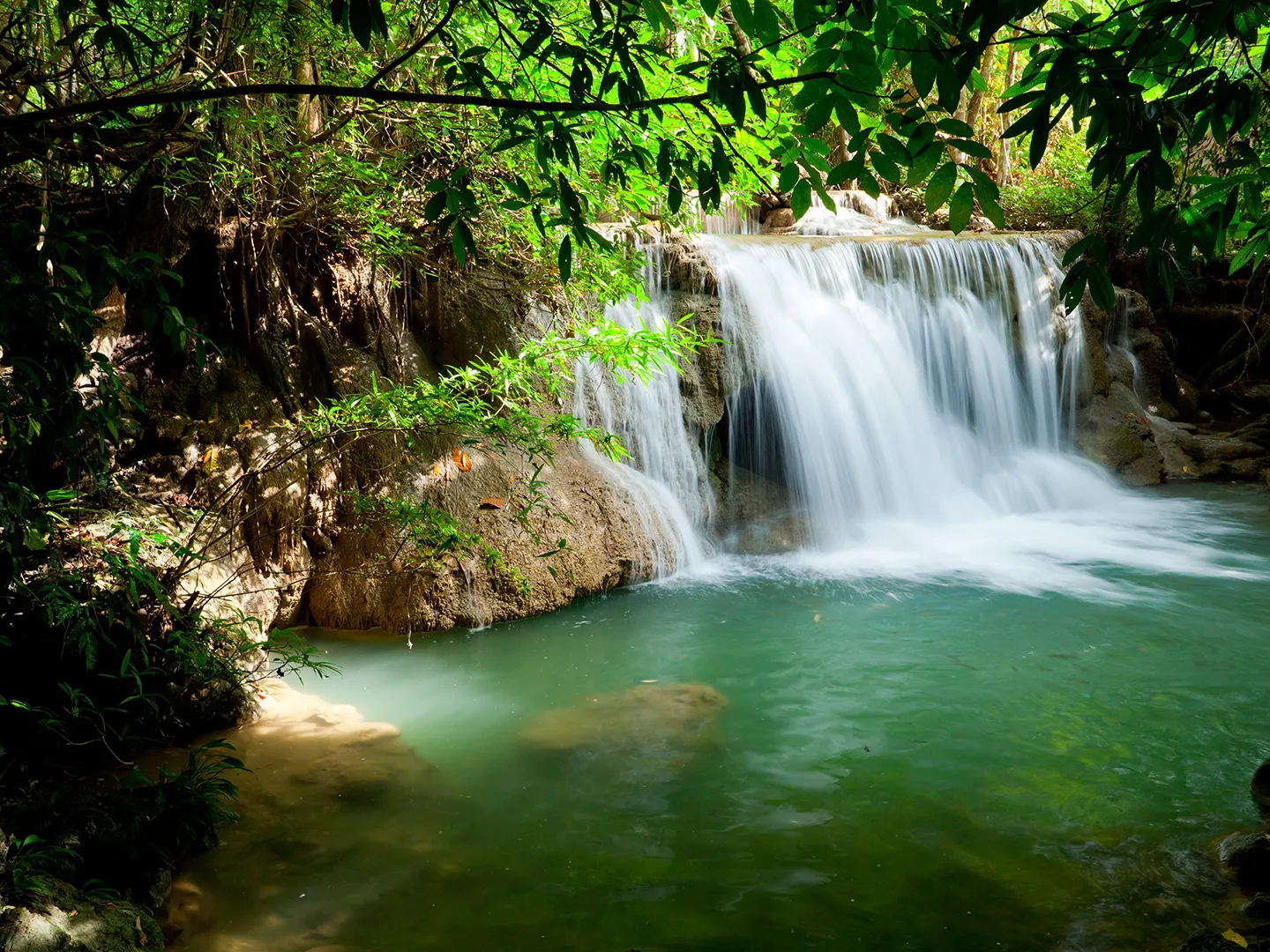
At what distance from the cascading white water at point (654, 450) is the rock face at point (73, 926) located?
5.02 meters

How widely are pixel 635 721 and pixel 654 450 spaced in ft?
12.8

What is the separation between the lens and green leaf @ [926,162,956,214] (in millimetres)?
1986

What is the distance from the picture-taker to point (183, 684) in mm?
4652

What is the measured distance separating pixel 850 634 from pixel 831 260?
5672 millimetres

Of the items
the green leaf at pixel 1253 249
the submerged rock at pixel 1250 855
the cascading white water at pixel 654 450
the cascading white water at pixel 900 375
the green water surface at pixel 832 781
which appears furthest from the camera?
the cascading white water at pixel 900 375

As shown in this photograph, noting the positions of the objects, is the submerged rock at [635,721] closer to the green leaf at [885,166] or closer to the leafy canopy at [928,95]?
the leafy canopy at [928,95]

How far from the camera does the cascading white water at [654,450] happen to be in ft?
25.6

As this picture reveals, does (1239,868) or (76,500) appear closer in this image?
(1239,868)

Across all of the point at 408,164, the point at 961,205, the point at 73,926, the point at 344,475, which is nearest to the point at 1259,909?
the point at 961,205

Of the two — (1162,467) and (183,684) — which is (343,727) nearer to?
(183,684)

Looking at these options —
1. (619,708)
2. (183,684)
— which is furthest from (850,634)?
(183,684)

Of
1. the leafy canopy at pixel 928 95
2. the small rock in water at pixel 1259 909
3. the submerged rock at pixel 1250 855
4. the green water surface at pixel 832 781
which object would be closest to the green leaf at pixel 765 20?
the leafy canopy at pixel 928 95

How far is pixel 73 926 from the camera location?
9.04 feet

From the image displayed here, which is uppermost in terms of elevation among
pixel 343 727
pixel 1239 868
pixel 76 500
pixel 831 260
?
pixel 831 260
